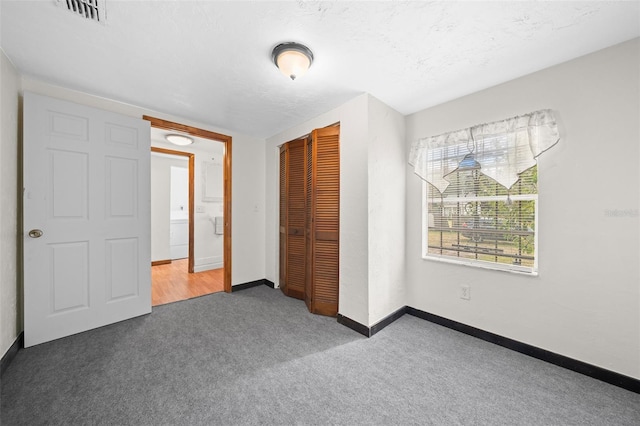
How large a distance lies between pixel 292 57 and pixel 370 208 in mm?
1408

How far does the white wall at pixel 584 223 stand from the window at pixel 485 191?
0.09 meters

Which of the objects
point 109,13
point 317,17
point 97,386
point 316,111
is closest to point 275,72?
point 317,17

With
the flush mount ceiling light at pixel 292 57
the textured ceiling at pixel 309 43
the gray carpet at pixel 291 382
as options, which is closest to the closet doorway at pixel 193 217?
the gray carpet at pixel 291 382

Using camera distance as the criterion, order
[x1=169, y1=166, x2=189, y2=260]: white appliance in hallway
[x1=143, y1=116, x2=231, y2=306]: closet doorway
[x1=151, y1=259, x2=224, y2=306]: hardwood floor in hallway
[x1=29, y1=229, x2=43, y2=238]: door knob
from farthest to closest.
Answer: [x1=169, y1=166, x2=189, y2=260]: white appliance in hallway → [x1=143, y1=116, x2=231, y2=306]: closet doorway → [x1=151, y1=259, x2=224, y2=306]: hardwood floor in hallway → [x1=29, y1=229, x2=43, y2=238]: door knob

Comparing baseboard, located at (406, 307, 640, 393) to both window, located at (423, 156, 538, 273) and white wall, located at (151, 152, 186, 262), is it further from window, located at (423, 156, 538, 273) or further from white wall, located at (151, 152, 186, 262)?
white wall, located at (151, 152, 186, 262)

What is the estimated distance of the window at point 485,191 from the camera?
196 centimetres

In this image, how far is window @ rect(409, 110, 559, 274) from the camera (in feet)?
6.43

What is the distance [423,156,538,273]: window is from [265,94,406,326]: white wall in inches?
15.7

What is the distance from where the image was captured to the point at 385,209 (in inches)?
96.7

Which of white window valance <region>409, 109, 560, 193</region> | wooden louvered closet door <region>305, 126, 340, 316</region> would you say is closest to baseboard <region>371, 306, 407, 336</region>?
wooden louvered closet door <region>305, 126, 340, 316</region>

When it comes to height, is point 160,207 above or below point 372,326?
above

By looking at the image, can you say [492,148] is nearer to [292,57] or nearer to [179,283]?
[292,57]

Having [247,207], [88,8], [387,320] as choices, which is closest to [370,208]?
[387,320]

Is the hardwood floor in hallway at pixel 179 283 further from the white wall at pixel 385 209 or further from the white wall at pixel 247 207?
the white wall at pixel 385 209
